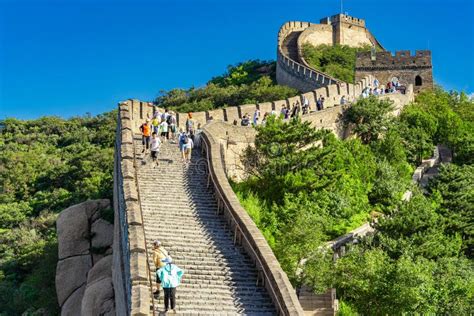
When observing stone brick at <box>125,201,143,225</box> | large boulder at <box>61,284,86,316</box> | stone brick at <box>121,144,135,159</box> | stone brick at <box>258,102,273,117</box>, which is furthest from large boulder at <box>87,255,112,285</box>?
stone brick at <box>258,102,273,117</box>

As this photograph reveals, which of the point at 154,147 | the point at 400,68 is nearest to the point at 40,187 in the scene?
the point at 400,68

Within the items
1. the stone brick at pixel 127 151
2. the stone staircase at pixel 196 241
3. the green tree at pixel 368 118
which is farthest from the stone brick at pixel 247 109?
the stone brick at pixel 127 151

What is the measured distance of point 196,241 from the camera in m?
16.0

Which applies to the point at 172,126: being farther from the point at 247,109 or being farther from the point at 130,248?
the point at 130,248

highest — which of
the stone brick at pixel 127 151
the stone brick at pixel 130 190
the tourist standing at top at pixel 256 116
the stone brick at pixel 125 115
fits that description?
the tourist standing at top at pixel 256 116

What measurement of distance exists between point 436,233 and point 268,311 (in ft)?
29.4

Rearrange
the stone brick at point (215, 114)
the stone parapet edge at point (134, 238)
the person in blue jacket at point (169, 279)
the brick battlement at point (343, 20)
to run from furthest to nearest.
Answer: the brick battlement at point (343, 20) → the stone brick at point (215, 114) → the person in blue jacket at point (169, 279) → the stone parapet edge at point (134, 238)

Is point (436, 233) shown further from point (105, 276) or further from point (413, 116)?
point (413, 116)

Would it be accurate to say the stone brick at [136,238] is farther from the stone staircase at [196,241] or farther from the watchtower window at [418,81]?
the watchtower window at [418,81]

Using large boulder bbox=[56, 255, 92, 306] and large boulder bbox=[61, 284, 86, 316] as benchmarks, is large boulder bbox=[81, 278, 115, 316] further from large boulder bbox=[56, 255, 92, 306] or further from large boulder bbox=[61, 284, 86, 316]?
large boulder bbox=[56, 255, 92, 306]

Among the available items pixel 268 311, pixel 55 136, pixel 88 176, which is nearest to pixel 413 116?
pixel 88 176

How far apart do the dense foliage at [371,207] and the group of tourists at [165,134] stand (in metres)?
2.00

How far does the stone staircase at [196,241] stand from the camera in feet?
44.9

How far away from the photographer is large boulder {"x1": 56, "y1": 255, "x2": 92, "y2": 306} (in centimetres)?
2380
